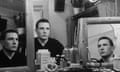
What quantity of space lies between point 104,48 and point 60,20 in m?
0.47

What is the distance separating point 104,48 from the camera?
4.16 feet

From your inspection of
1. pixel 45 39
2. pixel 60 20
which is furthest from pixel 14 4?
pixel 60 20

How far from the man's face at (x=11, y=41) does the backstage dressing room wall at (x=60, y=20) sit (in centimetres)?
37

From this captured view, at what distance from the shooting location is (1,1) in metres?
1.11

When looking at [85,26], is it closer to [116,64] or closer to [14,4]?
[116,64]

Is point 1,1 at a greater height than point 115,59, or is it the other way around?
point 1,1

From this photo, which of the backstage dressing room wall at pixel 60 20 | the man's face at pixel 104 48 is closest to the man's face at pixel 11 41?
the backstage dressing room wall at pixel 60 20

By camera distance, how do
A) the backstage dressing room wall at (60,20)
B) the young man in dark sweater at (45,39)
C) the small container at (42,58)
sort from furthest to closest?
1. the backstage dressing room wall at (60,20)
2. the young man in dark sweater at (45,39)
3. the small container at (42,58)

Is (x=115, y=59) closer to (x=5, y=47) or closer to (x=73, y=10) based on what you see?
(x=73, y=10)

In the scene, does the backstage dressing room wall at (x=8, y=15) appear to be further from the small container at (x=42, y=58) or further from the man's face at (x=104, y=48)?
the man's face at (x=104, y=48)

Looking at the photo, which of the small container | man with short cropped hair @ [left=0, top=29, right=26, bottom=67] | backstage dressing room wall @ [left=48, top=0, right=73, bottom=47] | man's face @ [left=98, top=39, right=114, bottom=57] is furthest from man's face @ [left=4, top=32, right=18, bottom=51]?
man's face @ [left=98, top=39, right=114, bottom=57]

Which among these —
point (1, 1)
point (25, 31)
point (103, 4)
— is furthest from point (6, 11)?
point (103, 4)

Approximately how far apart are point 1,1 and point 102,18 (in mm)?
719

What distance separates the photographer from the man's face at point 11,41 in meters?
1.12
